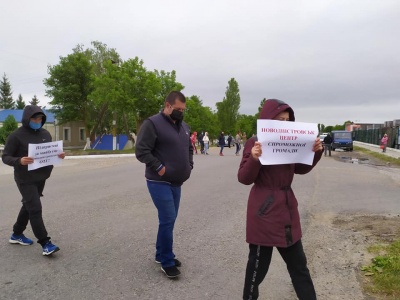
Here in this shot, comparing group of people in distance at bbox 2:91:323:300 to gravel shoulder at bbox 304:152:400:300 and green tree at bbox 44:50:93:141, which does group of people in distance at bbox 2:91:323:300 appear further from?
green tree at bbox 44:50:93:141

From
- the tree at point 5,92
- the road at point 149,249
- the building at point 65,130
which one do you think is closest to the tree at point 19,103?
the tree at point 5,92

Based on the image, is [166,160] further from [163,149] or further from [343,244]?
[343,244]

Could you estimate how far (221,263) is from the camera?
4.73 m

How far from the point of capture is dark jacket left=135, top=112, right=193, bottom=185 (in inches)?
160

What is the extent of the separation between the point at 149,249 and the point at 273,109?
9.55 feet

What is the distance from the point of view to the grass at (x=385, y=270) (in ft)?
13.0

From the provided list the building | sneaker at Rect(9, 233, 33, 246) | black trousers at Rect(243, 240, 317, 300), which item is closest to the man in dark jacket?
black trousers at Rect(243, 240, 317, 300)

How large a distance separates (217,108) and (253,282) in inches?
3344

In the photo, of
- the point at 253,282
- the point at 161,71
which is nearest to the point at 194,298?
the point at 253,282

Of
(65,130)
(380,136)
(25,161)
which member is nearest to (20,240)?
(25,161)

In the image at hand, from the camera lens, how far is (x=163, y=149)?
4172 millimetres

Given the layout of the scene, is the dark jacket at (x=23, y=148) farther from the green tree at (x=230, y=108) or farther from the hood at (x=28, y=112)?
the green tree at (x=230, y=108)

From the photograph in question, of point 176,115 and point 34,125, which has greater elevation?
point 176,115

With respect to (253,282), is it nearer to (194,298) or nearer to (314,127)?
(194,298)
